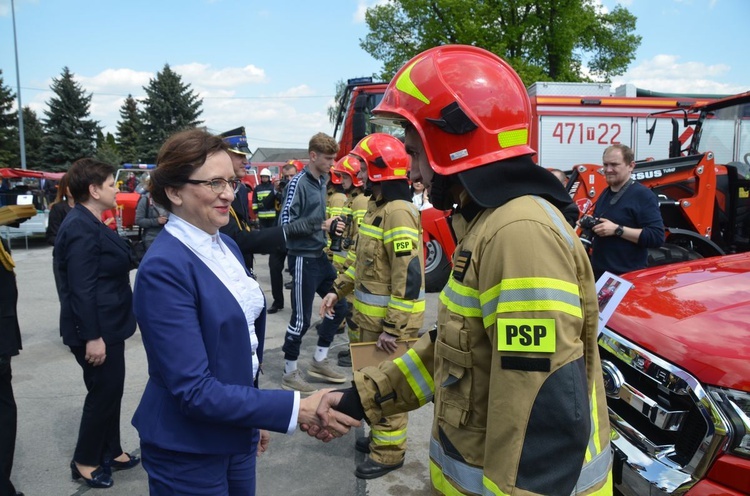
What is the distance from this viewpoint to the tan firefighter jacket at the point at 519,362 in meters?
1.23

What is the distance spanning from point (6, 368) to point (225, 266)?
1947 mm

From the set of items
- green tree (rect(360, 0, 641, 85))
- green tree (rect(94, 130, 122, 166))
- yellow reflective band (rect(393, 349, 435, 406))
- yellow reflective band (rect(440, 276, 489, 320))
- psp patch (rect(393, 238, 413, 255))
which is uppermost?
green tree (rect(360, 0, 641, 85))

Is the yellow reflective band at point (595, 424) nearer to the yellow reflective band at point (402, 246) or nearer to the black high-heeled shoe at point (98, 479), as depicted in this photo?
the yellow reflective band at point (402, 246)

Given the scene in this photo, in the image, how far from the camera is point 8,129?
39656 mm

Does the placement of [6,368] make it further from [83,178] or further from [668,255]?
[668,255]

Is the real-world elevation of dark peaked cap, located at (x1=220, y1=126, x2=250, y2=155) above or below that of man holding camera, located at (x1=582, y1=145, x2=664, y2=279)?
above

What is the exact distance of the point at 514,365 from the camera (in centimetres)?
125

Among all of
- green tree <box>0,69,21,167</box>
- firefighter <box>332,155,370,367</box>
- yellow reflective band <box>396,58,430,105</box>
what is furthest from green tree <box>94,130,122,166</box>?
yellow reflective band <box>396,58,430,105</box>

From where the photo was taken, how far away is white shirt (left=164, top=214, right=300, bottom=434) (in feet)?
6.43

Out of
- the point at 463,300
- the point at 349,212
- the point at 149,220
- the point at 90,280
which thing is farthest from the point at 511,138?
the point at 149,220

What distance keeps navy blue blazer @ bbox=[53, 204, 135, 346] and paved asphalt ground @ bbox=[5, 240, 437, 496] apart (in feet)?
3.70

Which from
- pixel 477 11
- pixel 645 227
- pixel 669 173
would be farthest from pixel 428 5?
pixel 645 227

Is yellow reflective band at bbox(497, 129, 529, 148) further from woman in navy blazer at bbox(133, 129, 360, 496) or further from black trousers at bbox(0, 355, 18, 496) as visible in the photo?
black trousers at bbox(0, 355, 18, 496)

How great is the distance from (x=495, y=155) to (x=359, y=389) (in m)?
1.02
